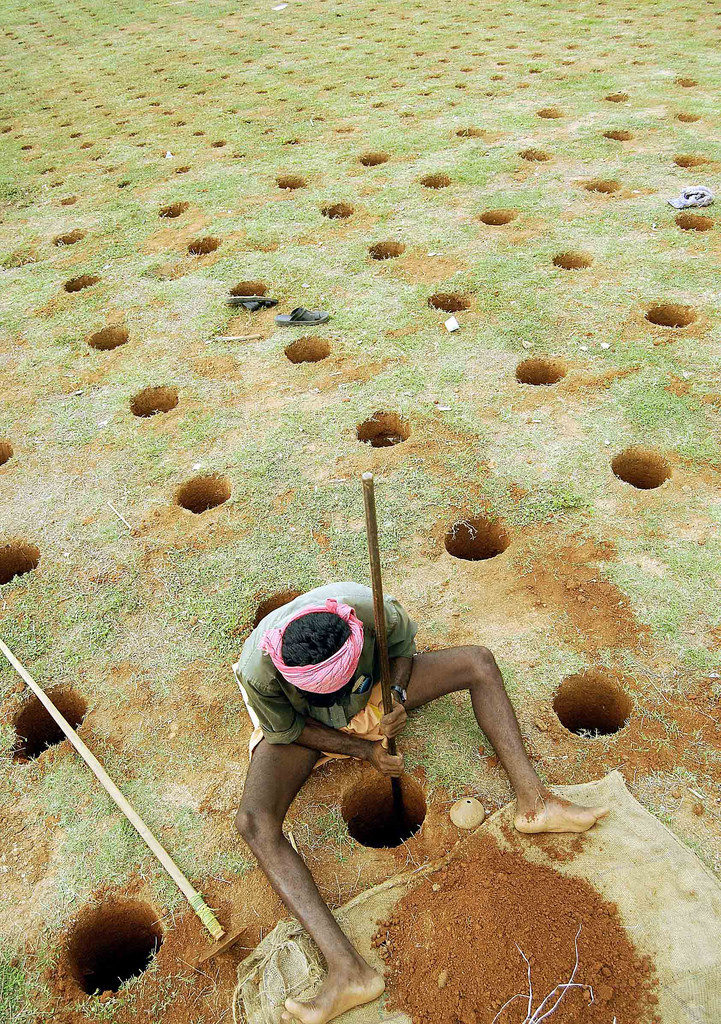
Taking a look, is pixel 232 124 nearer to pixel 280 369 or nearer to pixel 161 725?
pixel 280 369

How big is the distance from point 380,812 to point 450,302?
4.21m

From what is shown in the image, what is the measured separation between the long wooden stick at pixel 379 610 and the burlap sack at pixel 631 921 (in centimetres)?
44

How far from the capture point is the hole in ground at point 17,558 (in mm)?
4375

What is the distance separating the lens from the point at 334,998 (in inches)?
93.1

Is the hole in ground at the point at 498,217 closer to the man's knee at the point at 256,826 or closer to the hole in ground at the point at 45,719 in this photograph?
the hole in ground at the point at 45,719

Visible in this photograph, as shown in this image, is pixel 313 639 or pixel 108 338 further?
pixel 108 338

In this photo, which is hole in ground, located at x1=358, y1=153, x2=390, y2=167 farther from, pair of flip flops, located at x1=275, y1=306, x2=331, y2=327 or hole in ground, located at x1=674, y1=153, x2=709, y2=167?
pair of flip flops, located at x1=275, y1=306, x2=331, y2=327

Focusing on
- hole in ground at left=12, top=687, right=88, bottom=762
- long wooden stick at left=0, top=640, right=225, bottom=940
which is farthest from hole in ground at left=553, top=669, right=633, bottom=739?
hole in ground at left=12, top=687, right=88, bottom=762

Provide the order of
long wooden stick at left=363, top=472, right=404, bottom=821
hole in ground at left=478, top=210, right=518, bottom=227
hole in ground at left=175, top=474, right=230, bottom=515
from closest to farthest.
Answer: long wooden stick at left=363, top=472, right=404, bottom=821
hole in ground at left=175, top=474, right=230, bottom=515
hole in ground at left=478, top=210, right=518, bottom=227

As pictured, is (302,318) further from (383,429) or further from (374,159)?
(374,159)

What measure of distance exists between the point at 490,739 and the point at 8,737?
236 cm

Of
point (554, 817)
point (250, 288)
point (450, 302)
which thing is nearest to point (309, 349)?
point (250, 288)

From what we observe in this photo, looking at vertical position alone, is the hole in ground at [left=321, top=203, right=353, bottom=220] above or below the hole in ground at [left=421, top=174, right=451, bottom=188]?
below

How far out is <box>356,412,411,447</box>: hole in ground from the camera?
15.9 ft
